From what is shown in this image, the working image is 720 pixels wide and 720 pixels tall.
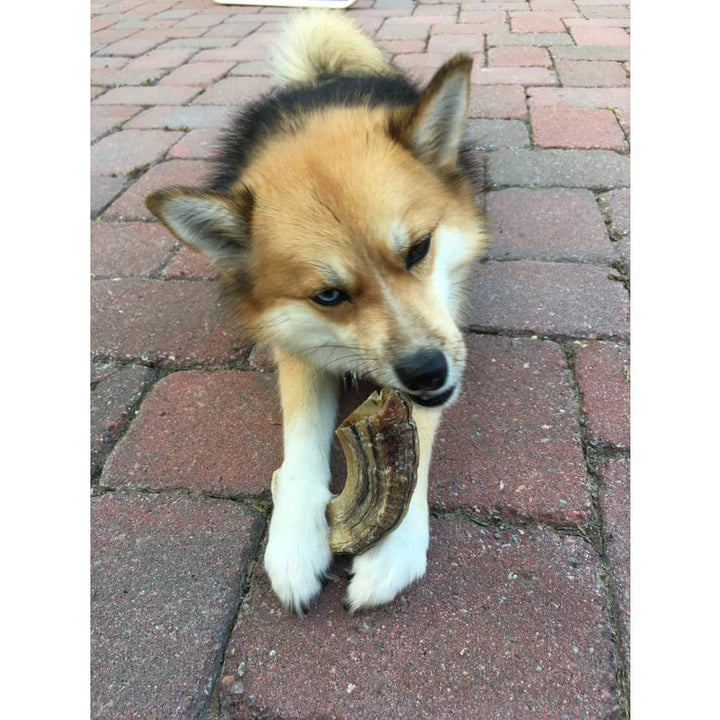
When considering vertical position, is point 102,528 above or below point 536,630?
below

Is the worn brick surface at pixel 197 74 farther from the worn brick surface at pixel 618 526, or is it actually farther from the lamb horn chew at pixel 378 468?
the worn brick surface at pixel 618 526

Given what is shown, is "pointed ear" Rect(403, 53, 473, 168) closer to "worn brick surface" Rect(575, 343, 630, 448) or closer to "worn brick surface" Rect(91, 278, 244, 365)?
"worn brick surface" Rect(575, 343, 630, 448)

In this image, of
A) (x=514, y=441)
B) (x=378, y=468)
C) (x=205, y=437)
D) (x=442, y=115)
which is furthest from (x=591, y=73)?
(x=378, y=468)

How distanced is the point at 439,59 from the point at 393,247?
12.4ft

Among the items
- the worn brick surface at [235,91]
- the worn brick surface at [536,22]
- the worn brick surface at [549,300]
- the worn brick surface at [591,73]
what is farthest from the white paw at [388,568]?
the worn brick surface at [536,22]

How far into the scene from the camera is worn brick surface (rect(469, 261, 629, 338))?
2123 millimetres

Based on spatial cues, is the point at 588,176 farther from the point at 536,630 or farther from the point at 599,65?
the point at 536,630

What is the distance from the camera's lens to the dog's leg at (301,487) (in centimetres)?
135

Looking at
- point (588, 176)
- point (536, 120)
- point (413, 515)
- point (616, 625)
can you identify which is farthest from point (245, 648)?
point (536, 120)

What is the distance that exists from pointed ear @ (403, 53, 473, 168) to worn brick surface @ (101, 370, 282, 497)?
0.88 metres

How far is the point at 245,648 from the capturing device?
128 centimetres

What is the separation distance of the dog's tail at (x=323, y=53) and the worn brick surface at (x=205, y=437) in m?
1.80

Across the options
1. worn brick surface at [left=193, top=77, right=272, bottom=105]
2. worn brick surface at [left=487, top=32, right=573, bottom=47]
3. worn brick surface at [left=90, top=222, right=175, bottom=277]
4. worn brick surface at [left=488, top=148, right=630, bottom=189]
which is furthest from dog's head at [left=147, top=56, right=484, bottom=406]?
worn brick surface at [left=487, top=32, right=573, bottom=47]

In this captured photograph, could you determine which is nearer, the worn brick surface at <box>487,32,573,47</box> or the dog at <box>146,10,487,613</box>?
the dog at <box>146,10,487,613</box>
